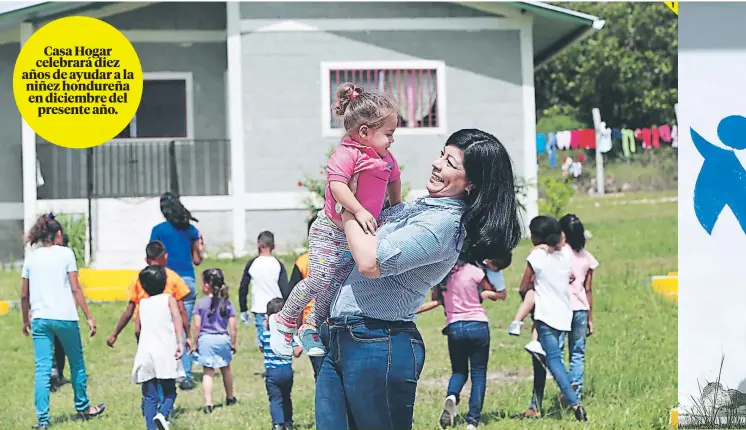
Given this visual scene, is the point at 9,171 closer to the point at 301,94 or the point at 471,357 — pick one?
the point at 301,94

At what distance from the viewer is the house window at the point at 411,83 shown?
1620cm

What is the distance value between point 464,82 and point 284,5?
2895 mm

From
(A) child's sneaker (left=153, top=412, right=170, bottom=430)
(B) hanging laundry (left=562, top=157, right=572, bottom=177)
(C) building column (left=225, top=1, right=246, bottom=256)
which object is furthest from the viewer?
(B) hanging laundry (left=562, top=157, right=572, bottom=177)

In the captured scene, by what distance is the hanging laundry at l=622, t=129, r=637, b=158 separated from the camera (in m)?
21.5

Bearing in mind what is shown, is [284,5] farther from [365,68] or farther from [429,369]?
[429,369]

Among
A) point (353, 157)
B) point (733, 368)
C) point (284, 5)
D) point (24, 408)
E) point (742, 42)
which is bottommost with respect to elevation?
point (24, 408)

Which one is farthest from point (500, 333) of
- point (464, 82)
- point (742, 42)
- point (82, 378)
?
point (464, 82)

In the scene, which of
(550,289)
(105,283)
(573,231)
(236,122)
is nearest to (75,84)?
(550,289)

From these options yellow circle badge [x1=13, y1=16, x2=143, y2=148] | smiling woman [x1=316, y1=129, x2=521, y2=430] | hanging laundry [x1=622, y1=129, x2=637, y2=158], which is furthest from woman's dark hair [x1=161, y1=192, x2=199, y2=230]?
hanging laundry [x1=622, y1=129, x2=637, y2=158]

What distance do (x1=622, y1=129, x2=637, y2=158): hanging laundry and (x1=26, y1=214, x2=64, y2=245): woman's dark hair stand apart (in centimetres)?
1548

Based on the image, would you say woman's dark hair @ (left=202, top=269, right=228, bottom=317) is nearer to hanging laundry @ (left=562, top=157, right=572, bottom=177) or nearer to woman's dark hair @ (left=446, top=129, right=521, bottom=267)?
woman's dark hair @ (left=446, top=129, right=521, bottom=267)

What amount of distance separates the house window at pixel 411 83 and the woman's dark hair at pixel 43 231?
8821 mm

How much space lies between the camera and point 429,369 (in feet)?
30.8

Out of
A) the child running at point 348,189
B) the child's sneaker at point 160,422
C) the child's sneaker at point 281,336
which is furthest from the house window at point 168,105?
the child running at point 348,189
